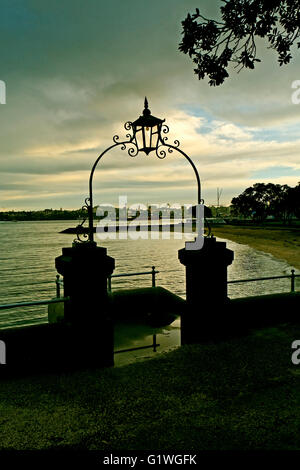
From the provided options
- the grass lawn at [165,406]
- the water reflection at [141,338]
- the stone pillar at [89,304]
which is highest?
the stone pillar at [89,304]

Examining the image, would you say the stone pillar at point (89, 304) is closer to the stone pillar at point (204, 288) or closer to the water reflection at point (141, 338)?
the water reflection at point (141, 338)

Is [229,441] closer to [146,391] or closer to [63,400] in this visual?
[146,391]

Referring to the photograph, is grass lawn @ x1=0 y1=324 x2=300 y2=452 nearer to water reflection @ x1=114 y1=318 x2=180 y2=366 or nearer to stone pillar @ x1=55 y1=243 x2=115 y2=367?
stone pillar @ x1=55 y1=243 x2=115 y2=367

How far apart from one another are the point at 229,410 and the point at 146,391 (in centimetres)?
113

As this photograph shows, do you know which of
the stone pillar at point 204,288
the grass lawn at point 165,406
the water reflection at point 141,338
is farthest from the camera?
the water reflection at point 141,338

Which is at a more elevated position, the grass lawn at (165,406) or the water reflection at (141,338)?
the grass lawn at (165,406)

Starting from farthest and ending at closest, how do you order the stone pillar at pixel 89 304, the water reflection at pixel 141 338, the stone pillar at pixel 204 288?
the water reflection at pixel 141 338, the stone pillar at pixel 204 288, the stone pillar at pixel 89 304

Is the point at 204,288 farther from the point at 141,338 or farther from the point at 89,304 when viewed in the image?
the point at 141,338

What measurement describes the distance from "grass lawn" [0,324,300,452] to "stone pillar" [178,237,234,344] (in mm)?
743

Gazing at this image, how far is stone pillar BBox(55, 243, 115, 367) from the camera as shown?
5316 millimetres

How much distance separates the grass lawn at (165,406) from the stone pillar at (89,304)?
0.33m

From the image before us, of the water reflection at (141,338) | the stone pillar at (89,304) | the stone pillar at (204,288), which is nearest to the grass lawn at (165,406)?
Answer: the stone pillar at (89,304)

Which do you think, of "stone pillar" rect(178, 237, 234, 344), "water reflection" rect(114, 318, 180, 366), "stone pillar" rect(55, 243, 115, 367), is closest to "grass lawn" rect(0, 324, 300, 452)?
"stone pillar" rect(55, 243, 115, 367)

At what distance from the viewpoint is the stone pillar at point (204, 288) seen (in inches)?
245
